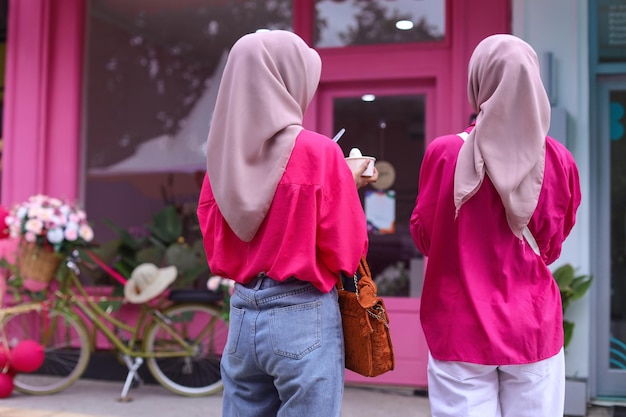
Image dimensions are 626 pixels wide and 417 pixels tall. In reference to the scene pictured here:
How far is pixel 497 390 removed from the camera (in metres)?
2.45

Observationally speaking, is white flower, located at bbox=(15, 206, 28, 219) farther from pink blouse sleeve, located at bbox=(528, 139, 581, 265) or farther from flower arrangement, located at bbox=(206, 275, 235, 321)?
pink blouse sleeve, located at bbox=(528, 139, 581, 265)

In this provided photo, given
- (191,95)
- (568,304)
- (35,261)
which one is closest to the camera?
(568,304)

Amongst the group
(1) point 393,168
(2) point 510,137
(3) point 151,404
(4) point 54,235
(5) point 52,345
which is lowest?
(3) point 151,404

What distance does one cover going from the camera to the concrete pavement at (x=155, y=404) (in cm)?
479

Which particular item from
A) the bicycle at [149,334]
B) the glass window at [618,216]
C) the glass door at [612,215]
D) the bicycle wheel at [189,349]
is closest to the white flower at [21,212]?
the bicycle at [149,334]

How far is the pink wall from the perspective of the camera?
5.96 m

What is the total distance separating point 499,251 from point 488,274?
84mm

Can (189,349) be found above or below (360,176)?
below

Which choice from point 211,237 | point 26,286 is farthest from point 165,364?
point 211,237

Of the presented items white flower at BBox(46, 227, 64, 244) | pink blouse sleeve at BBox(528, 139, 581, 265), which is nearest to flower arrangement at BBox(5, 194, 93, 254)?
white flower at BBox(46, 227, 64, 244)

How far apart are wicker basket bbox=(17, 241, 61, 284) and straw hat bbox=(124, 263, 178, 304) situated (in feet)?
1.84

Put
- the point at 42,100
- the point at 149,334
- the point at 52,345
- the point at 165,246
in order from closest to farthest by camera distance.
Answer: the point at 149,334 → the point at 52,345 → the point at 165,246 → the point at 42,100

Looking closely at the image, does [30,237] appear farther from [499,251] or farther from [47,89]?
[499,251]

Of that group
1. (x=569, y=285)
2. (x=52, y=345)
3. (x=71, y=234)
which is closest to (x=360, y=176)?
(x=569, y=285)
